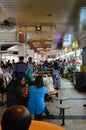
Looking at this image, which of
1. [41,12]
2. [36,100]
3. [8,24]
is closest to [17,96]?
[36,100]

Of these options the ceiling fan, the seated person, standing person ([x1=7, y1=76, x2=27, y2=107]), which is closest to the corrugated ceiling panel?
the ceiling fan

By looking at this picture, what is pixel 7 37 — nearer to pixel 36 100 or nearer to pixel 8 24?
pixel 8 24

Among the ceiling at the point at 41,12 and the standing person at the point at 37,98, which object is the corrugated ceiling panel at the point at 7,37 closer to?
the ceiling at the point at 41,12

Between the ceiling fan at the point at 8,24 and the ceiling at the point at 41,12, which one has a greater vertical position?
the ceiling at the point at 41,12

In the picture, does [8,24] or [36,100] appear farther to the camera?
[8,24]

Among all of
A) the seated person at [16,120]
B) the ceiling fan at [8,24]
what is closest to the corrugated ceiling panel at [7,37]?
the ceiling fan at [8,24]

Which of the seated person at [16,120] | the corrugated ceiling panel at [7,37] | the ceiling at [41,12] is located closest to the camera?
the seated person at [16,120]

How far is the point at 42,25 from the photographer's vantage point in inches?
415

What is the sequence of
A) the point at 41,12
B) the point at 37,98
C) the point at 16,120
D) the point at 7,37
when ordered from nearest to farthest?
1. the point at 16,120
2. the point at 37,98
3. the point at 41,12
4. the point at 7,37

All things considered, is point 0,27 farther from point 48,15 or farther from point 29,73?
point 29,73

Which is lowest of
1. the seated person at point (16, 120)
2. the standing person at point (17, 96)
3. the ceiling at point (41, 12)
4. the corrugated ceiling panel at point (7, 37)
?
the standing person at point (17, 96)

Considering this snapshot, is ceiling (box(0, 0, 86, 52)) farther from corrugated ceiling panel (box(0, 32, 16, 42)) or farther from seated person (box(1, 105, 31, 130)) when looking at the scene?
seated person (box(1, 105, 31, 130))

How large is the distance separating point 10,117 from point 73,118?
5615 mm

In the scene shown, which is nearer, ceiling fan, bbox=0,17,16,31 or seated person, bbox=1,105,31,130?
seated person, bbox=1,105,31,130
